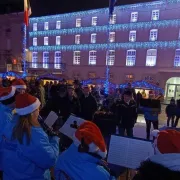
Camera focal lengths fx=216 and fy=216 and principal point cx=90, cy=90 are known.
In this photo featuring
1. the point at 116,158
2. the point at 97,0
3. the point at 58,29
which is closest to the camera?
the point at 116,158

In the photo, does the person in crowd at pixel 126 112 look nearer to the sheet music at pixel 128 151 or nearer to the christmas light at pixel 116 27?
the sheet music at pixel 128 151

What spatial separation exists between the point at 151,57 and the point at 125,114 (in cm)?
2543

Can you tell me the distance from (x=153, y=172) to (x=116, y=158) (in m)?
1.54

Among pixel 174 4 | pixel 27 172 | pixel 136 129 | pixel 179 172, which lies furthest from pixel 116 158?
pixel 174 4

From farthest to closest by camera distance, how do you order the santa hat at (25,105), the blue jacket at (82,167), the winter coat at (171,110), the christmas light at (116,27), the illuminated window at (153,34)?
the illuminated window at (153,34) → the christmas light at (116,27) → the winter coat at (171,110) → the santa hat at (25,105) → the blue jacket at (82,167)

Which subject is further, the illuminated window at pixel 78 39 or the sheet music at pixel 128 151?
the illuminated window at pixel 78 39

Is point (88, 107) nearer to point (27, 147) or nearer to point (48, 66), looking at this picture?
point (27, 147)

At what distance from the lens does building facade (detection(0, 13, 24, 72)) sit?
131 ft

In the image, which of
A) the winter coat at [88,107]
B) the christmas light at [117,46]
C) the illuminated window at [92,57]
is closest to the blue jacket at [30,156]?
the winter coat at [88,107]

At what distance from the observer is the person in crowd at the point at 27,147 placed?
2.19 metres

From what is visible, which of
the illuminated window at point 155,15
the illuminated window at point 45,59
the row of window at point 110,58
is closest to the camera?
the illuminated window at point 155,15

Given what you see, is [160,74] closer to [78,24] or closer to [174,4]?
[174,4]

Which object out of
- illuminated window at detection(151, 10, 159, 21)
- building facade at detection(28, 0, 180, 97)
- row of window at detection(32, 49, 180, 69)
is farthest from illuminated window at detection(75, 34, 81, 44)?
illuminated window at detection(151, 10, 159, 21)

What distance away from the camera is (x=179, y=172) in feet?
3.74
